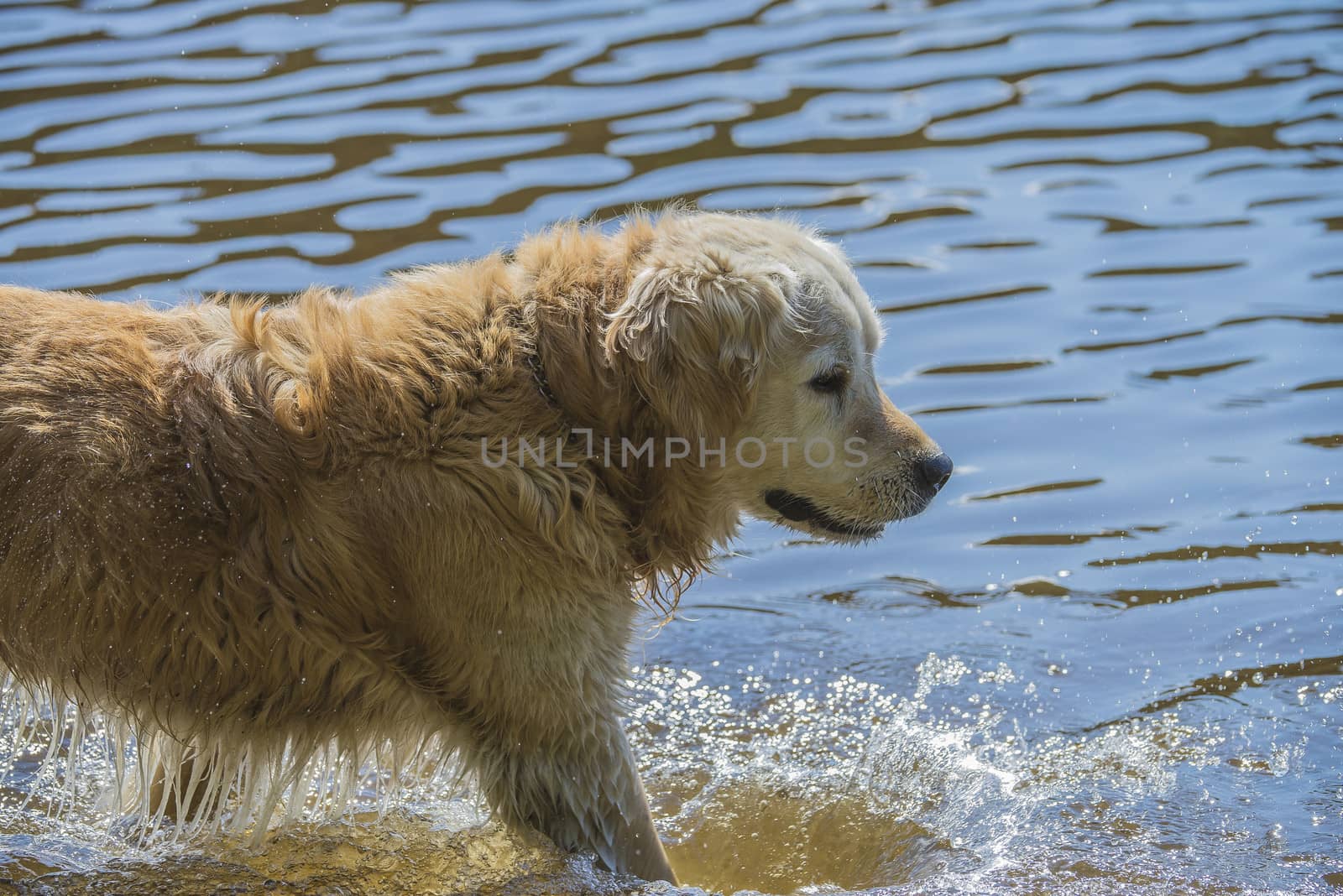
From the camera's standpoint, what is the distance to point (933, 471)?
448 centimetres

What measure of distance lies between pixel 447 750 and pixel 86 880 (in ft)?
3.79

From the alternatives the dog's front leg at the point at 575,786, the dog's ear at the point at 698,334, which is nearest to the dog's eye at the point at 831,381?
the dog's ear at the point at 698,334

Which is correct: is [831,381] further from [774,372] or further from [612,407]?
[612,407]

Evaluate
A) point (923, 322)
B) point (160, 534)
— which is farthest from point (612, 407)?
point (923, 322)

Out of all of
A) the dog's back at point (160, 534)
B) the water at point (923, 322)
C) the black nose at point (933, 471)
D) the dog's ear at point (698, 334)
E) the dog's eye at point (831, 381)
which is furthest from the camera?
the water at point (923, 322)

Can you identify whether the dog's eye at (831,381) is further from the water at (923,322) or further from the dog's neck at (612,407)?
the water at (923,322)

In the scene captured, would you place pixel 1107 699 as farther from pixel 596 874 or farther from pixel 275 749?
pixel 275 749

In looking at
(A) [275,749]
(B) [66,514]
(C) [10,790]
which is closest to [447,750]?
(A) [275,749]

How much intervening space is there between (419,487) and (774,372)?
3.45 ft

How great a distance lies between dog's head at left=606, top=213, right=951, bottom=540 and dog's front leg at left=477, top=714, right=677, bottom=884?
0.82m

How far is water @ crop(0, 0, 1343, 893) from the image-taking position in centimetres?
471

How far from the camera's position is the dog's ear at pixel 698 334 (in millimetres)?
4039

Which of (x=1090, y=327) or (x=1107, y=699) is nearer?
(x=1107, y=699)

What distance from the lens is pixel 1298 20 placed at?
418 inches
